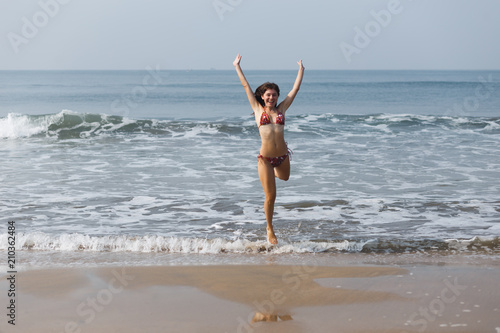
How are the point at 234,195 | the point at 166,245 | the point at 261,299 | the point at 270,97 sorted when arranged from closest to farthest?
1. the point at 261,299
2. the point at 270,97
3. the point at 166,245
4. the point at 234,195

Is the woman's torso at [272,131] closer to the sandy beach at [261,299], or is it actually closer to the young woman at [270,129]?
the young woman at [270,129]

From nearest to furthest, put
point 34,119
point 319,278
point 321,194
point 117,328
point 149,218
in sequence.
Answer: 1. point 117,328
2. point 319,278
3. point 149,218
4. point 321,194
5. point 34,119

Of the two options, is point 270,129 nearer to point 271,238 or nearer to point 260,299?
point 271,238

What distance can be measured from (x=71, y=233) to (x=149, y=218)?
1.26m

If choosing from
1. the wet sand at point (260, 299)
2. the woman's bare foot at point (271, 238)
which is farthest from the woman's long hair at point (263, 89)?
the wet sand at point (260, 299)

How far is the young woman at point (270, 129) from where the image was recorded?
650cm

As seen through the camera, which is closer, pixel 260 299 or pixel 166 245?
pixel 260 299

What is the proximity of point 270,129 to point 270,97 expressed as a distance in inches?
15.1

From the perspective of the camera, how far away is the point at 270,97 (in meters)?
6.44

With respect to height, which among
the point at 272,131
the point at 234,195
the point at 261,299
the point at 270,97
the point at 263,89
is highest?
the point at 263,89

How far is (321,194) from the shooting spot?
982cm

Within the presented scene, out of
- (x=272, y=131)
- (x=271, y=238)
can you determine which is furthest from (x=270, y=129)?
(x=271, y=238)

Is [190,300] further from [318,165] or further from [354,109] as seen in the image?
[354,109]

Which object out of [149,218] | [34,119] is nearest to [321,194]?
[149,218]
